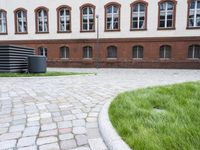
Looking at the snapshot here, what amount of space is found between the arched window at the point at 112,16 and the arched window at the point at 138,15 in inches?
66.8

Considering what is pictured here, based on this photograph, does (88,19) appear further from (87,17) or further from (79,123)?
(79,123)

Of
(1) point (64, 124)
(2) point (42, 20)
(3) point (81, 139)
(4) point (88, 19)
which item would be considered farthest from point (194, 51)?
(3) point (81, 139)

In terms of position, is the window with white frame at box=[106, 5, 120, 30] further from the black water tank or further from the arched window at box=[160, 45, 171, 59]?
the black water tank

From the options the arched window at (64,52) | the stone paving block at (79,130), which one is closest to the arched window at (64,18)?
the arched window at (64,52)


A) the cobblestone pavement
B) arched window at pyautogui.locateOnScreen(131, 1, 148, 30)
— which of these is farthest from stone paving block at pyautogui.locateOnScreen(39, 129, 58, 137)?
arched window at pyautogui.locateOnScreen(131, 1, 148, 30)

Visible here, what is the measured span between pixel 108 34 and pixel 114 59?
9.76ft

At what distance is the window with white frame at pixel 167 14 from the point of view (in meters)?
22.3

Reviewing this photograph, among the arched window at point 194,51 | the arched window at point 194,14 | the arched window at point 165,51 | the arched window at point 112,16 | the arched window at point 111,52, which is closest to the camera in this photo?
the arched window at point 194,14

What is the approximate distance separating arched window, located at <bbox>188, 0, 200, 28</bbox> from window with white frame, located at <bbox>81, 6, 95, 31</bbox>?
10621mm

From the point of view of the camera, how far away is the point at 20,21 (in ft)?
85.6

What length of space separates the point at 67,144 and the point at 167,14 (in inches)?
869

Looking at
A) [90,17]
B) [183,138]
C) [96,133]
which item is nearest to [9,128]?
[96,133]

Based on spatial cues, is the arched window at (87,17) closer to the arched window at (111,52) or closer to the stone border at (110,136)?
the arched window at (111,52)

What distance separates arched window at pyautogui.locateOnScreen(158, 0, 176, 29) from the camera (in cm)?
2225
